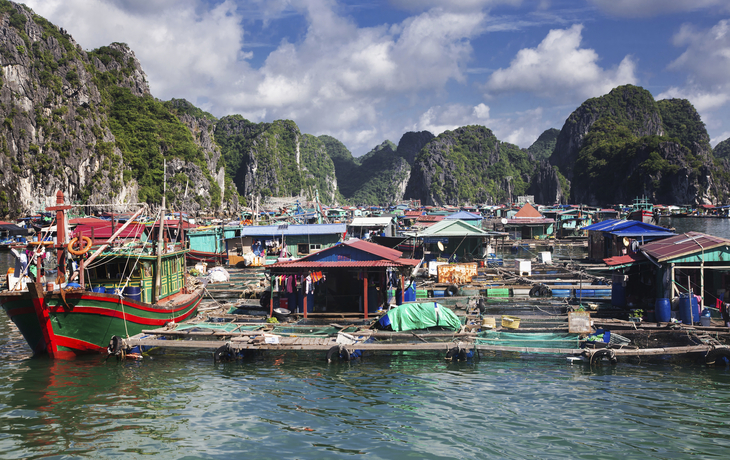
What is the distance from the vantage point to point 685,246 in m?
19.7

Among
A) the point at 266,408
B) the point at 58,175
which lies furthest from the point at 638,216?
the point at 58,175

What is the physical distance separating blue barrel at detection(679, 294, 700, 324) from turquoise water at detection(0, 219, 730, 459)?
10.7ft

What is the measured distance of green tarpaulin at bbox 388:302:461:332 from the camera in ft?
59.8

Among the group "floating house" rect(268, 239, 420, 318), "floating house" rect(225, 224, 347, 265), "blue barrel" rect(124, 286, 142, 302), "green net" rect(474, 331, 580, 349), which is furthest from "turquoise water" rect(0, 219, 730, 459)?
"floating house" rect(225, 224, 347, 265)

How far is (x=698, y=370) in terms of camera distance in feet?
50.0

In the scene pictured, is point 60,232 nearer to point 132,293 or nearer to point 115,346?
point 132,293

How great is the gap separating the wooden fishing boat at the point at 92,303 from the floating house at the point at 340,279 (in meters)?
5.01

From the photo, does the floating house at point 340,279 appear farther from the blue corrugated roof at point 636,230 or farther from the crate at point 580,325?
the blue corrugated roof at point 636,230

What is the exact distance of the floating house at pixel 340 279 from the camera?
20719mm

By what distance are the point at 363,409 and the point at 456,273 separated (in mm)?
20055

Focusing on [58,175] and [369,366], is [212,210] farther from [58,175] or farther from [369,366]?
[369,366]

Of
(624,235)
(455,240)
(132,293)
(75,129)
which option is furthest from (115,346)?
(75,129)

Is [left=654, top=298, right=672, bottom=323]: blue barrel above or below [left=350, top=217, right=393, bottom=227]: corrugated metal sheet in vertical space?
below

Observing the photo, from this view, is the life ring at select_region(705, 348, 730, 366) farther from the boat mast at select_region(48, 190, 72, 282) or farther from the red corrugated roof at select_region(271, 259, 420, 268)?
the boat mast at select_region(48, 190, 72, 282)
